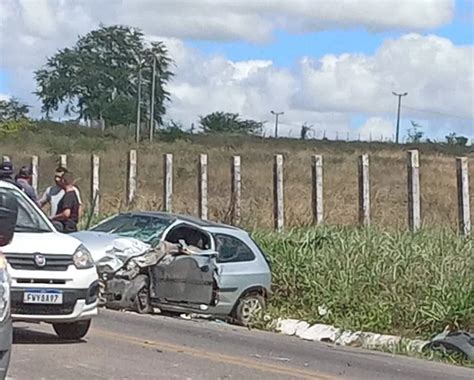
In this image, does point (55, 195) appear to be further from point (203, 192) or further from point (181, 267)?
point (203, 192)

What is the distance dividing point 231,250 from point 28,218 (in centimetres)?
557

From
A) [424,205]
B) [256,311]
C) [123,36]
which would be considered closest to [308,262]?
[256,311]

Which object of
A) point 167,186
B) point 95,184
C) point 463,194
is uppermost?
point 95,184

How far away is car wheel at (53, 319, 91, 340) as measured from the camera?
12602 millimetres

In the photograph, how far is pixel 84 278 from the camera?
12195mm

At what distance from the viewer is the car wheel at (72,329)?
1260 centimetres

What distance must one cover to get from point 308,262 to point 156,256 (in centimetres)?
295

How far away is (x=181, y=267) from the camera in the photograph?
1717 cm

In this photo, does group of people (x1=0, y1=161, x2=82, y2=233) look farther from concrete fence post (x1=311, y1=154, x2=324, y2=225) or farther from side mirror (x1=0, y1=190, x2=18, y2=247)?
side mirror (x1=0, y1=190, x2=18, y2=247)

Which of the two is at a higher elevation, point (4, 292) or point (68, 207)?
point (68, 207)

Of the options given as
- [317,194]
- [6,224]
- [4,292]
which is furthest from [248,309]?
[4,292]

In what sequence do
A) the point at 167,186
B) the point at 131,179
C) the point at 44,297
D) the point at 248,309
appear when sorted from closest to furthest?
the point at 44,297 → the point at 248,309 → the point at 167,186 → the point at 131,179

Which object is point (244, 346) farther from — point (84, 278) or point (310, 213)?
point (310, 213)

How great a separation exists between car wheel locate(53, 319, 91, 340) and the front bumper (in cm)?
29
